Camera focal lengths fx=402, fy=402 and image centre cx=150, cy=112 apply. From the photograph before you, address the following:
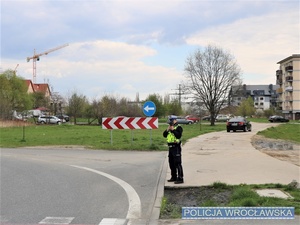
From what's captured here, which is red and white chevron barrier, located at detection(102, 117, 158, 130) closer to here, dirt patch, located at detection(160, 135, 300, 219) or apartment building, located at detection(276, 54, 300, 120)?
dirt patch, located at detection(160, 135, 300, 219)

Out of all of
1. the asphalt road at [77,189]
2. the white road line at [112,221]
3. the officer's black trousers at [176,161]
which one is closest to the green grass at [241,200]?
the asphalt road at [77,189]

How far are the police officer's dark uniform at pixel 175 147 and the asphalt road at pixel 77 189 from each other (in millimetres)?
596

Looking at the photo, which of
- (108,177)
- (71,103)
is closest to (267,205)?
(108,177)

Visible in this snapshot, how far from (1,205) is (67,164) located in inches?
253

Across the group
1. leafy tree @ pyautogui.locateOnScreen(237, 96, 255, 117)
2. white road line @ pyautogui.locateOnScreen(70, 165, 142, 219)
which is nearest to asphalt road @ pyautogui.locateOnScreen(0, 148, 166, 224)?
white road line @ pyautogui.locateOnScreen(70, 165, 142, 219)

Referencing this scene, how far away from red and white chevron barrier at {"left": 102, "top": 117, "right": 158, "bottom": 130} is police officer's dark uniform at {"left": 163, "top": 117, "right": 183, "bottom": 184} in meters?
9.26

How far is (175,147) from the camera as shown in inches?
378

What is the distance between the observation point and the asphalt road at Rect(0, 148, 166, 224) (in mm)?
6762

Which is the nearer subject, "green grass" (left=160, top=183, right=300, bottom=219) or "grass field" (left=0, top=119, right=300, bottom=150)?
"green grass" (left=160, top=183, right=300, bottom=219)

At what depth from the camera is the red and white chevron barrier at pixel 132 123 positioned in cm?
1920

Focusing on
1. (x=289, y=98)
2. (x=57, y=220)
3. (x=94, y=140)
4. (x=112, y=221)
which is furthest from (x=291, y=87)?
(x=57, y=220)

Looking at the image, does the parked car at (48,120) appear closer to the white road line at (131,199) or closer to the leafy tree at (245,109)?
the white road line at (131,199)

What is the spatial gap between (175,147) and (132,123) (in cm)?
1012

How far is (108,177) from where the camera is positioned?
10906 millimetres
